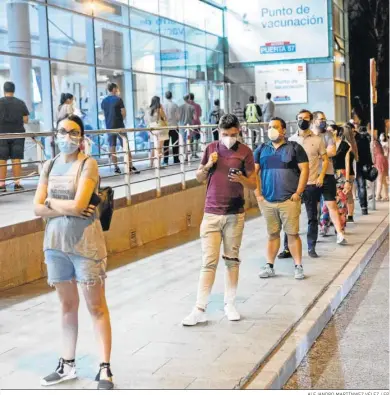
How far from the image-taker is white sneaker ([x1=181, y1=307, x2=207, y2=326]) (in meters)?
6.81

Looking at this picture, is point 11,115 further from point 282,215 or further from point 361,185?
point 361,185

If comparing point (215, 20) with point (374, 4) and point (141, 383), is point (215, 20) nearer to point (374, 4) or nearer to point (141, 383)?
point (374, 4)

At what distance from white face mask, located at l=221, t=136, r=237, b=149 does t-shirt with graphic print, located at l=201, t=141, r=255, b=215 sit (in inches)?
2.0

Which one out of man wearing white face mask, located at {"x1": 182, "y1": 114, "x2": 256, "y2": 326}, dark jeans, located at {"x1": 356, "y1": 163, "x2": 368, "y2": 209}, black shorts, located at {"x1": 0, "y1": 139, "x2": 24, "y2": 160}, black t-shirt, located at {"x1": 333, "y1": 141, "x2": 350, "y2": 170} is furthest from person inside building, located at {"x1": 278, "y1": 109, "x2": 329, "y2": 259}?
dark jeans, located at {"x1": 356, "y1": 163, "x2": 368, "y2": 209}

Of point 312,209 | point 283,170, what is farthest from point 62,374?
point 312,209

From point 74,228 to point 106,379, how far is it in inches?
41.2

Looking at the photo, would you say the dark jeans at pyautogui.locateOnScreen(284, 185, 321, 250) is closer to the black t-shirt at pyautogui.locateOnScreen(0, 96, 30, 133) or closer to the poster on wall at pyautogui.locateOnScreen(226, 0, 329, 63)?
the black t-shirt at pyautogui.locateOnScreen(0, 96, 30, 133)

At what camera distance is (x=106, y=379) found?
16.9 feet

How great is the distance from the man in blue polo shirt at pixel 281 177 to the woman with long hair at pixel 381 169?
9342mm

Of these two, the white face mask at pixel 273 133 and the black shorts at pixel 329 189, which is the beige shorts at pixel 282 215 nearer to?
the white face mask at pixel 273 133

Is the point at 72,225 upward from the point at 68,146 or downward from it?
downward

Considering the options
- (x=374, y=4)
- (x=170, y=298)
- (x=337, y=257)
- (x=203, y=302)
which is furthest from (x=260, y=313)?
(x=374, y=4)

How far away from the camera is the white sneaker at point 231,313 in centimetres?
699

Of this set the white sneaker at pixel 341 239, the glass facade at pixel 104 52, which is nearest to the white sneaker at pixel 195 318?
the white sneaker at pixel 341 239
